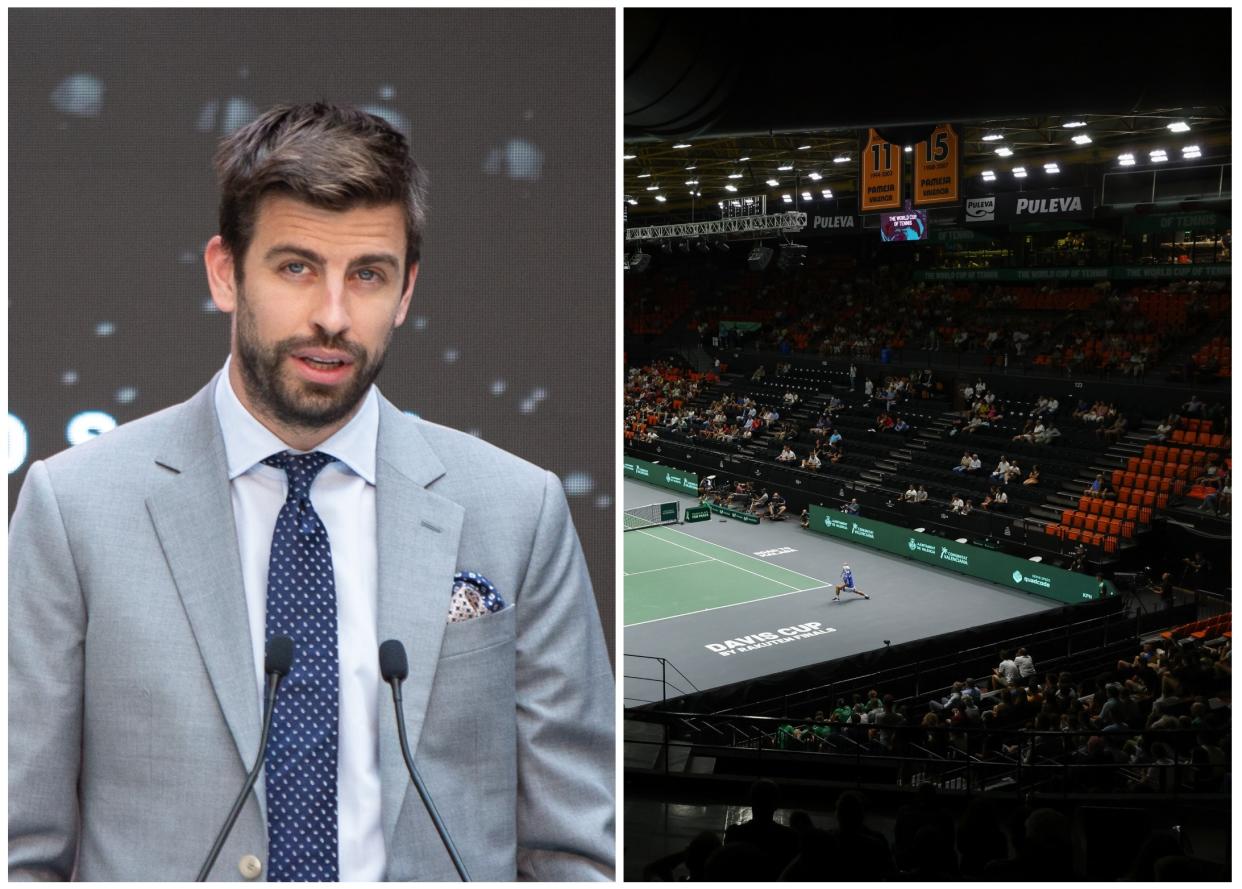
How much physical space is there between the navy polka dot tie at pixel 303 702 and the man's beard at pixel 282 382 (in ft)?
0.42

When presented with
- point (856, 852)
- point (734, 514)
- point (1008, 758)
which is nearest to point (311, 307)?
point (856, 852)

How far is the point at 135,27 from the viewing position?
3.57m

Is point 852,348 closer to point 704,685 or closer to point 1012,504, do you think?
point 1012,504

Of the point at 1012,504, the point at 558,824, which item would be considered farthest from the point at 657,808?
the point at 1012,504

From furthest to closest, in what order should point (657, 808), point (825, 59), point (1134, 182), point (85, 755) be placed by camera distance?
point (1134, 182), point (657, 808), point (825, 59), point (85, 755)

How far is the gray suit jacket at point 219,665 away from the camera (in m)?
3.01

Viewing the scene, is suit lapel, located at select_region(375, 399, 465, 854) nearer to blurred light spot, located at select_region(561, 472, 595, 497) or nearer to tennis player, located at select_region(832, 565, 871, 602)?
blurred light spot, located at select_region(561, 472, 595, 497)

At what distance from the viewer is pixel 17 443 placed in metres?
3.59

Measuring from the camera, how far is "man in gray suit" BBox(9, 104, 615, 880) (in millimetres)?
3029

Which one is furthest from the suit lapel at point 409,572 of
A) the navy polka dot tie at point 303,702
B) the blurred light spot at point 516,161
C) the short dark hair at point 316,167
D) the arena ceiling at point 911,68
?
the arena ceiling at point 911,68

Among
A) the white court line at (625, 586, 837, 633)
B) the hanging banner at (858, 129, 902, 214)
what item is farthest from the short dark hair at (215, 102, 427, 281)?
the white court line at (625, 586, 837, 633)

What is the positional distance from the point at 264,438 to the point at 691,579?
15171mm

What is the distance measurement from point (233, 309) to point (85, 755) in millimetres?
1280

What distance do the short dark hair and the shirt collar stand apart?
37 cm
